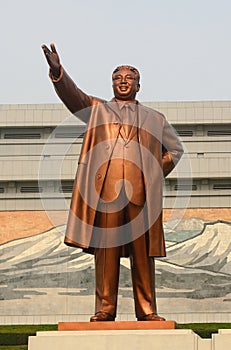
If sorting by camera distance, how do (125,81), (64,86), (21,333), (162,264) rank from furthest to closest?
(162,264), (21,333), (125,81), (64,86)

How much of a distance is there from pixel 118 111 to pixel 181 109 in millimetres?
19712

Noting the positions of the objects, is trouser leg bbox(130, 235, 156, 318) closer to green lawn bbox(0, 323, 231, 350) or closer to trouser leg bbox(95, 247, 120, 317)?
trouser leg bbox(95, 247, 120, 317)

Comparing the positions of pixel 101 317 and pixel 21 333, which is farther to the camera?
pixel 21 333

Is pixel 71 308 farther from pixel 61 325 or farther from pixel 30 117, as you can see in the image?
pixel 61 325

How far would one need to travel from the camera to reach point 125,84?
5930 millimetres

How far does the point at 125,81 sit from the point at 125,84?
2 centimetres

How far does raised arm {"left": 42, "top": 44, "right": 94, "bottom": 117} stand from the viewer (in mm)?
5664

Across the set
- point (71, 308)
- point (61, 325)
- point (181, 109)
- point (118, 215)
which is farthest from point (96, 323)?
point (181, 109)

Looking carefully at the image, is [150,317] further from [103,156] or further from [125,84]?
[125,84]

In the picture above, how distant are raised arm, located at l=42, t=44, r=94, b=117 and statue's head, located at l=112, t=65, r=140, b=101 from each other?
0.20 metres

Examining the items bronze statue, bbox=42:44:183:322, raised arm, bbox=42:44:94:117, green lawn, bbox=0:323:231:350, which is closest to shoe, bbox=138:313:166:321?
bronze statue, bbox=42:44:183:322

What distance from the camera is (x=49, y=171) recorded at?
6.08 meters

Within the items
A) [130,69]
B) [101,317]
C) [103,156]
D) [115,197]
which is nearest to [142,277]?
[101,317]

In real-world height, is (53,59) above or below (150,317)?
above
